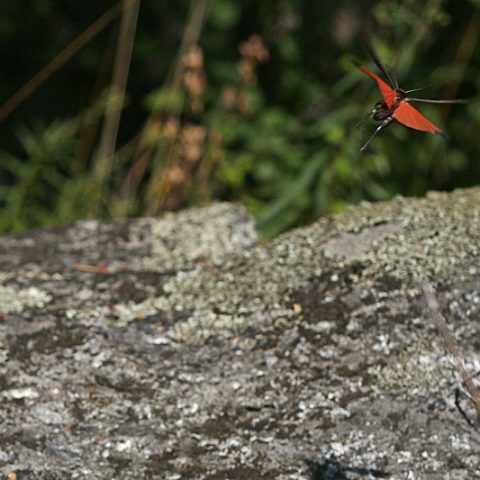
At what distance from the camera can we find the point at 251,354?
1787 mm

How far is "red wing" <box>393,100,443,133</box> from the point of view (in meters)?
1.36

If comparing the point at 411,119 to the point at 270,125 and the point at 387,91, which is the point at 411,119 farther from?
the point at 270,125

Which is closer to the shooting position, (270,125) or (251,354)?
(251,354)

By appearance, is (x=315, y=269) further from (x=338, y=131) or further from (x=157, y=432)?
(x=338, y=131)

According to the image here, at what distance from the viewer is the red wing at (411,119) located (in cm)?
136

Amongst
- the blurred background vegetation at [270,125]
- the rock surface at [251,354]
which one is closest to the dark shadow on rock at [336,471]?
the rock surface at [251,354]

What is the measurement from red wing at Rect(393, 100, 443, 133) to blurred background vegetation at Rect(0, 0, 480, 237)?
1.24 metres

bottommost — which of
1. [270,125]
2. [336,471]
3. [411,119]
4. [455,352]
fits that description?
[336,471]

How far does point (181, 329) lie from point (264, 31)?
2350 mm

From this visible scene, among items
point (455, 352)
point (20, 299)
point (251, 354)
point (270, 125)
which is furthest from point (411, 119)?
point (270, 125)

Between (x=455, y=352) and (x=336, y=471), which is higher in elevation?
(x=455, y=352)

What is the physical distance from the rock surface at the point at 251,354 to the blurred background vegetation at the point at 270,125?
644 mm

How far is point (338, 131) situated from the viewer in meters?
2.99

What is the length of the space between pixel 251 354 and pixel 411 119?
1.84 feet
